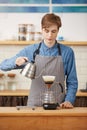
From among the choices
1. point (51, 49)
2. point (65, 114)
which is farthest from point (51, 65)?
point (65, 114)

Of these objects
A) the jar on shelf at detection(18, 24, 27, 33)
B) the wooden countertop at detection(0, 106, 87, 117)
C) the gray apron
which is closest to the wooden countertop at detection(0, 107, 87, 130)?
the wooden countertop at detection(0, 106, 87, 117)

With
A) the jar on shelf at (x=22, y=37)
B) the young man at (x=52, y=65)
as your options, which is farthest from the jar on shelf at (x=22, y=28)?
the young man at (x=52, y=65)

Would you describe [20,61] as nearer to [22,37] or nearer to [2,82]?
[22,37]

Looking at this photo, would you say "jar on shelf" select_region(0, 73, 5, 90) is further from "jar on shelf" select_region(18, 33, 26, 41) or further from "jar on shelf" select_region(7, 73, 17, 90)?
"jar on shelf" select_region(18, 33, 26, 41)

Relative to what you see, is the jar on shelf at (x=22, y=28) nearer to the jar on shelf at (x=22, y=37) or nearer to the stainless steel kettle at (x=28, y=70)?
the jar on shelf at (x=22, y=37)

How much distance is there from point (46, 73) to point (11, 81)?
90.0 inches

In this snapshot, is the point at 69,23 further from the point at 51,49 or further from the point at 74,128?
the point at 74,128

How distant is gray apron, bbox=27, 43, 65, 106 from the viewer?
3105mm

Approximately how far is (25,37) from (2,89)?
0.93 metres

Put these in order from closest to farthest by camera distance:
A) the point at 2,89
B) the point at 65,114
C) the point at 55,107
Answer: the point at 65,114
the point at 55,107
the point at 2,89

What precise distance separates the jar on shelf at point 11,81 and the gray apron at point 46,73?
210 cm

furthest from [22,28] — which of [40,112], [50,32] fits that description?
[40,112]

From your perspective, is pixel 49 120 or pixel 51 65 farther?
pixel 51 65

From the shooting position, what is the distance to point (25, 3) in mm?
5270
